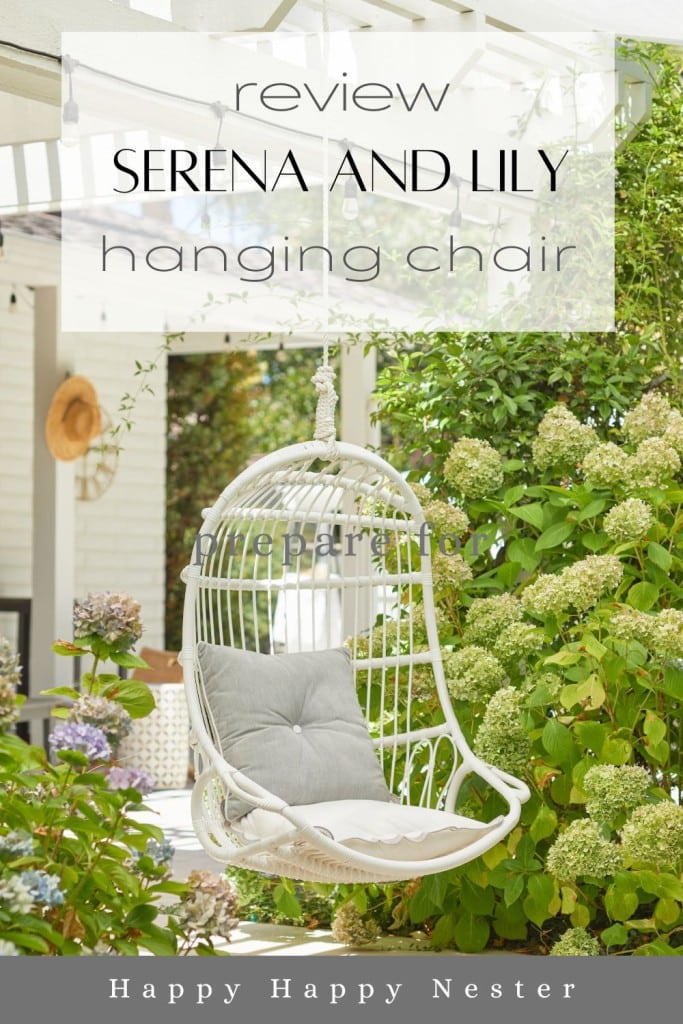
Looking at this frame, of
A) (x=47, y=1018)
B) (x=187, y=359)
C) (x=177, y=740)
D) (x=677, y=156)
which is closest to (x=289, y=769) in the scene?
(x=47, y=1018)

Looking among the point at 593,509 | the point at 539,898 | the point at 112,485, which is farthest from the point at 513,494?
the point at 112,485

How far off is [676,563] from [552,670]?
41cm

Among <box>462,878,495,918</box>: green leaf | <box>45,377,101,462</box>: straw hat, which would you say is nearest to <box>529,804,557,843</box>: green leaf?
<box>462,878,495,918</box>: green leaf

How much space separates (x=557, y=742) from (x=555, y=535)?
1.76 feet

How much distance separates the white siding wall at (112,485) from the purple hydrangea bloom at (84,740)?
209 inches

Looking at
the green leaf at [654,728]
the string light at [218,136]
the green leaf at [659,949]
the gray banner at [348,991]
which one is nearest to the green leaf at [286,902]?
the gray banner at [348,991]

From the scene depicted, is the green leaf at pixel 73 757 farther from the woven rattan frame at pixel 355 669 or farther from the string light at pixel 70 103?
the string light at pixel 70 103

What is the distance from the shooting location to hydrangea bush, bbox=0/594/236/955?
203cm

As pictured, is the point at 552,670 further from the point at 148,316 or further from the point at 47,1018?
the point at 148,316

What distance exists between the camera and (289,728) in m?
3.32

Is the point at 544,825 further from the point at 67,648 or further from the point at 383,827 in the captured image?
the point at 67,648

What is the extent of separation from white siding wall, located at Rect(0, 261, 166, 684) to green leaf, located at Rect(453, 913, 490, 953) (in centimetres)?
434

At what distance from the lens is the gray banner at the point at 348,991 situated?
7.87 feet

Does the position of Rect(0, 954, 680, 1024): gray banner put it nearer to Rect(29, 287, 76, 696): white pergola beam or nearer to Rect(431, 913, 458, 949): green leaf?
Rect(431, 913, 458, 949): green leaf
